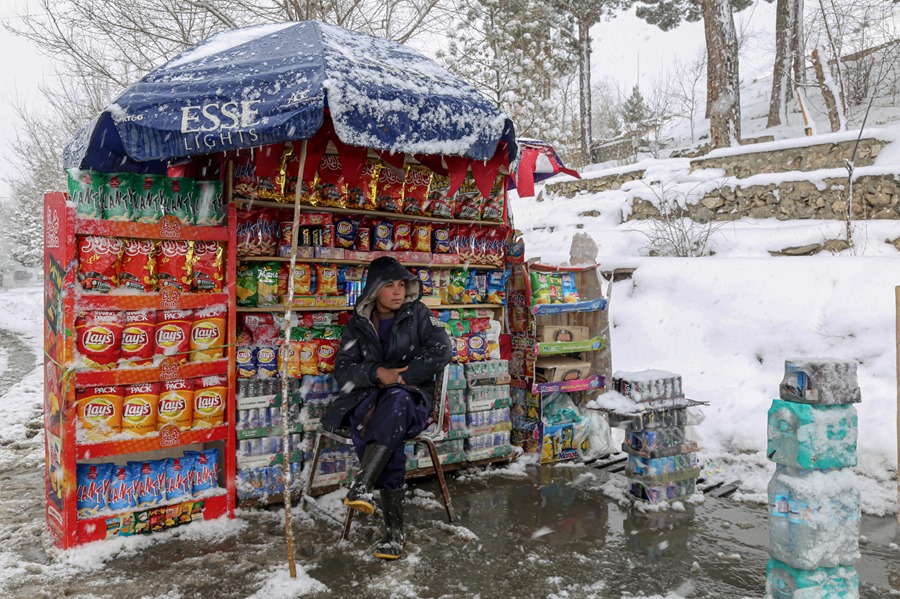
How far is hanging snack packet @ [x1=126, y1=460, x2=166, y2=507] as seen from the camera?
391 cm

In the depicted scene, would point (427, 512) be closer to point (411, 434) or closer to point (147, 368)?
point (411, 434)

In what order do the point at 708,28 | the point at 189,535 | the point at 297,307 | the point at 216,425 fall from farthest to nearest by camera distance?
the point at 708,28
the point at 297,307
the point at 216,425
the point at 189,535

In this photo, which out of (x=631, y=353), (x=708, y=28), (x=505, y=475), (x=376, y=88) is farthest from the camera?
(x=708, y=28)

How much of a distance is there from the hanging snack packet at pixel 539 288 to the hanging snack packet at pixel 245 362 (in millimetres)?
2592

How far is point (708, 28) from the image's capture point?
42.7 ft

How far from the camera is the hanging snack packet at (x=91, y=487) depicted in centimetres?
371

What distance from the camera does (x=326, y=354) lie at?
15.5 feet

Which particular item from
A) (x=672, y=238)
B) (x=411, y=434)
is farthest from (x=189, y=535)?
(x=672, y=238)

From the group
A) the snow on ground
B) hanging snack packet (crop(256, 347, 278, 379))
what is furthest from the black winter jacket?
the snow on ground

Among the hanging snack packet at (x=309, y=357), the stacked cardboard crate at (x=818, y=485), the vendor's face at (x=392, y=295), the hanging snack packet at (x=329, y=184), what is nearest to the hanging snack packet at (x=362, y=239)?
the hanging snack packet at (x=329, y=184)

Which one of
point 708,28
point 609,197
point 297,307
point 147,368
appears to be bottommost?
point 147,368

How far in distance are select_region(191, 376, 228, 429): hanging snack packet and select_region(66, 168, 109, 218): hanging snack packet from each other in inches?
50.8

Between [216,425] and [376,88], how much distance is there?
2.54 metres

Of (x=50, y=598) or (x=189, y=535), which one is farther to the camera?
(x=189, y=535)
